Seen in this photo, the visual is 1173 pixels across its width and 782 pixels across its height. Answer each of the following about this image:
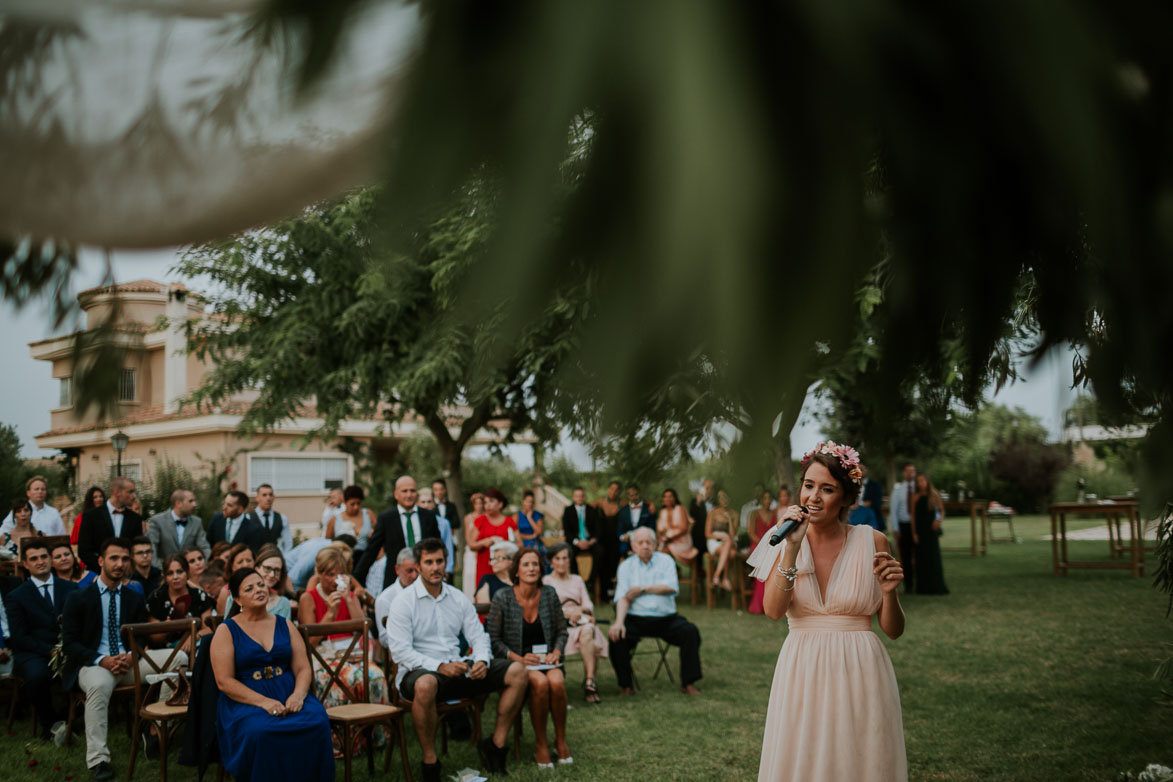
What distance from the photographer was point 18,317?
0.72 metres

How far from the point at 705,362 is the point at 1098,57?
22cm

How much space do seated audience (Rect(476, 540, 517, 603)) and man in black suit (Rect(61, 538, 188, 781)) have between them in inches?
110

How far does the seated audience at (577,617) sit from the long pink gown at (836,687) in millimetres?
4894

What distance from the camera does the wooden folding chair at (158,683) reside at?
7.52 metres

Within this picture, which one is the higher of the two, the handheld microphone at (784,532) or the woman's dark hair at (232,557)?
the handheld microphone at (784,532)

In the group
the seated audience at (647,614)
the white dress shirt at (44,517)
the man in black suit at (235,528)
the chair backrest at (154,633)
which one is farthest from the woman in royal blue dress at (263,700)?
the man in black suit at (235,528)

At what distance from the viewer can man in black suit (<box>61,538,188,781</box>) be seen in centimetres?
802

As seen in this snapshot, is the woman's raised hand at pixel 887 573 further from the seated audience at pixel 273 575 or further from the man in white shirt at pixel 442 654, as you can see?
the seated audience at pixel 273 575

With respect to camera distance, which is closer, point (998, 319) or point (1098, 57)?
point (1098, 57)

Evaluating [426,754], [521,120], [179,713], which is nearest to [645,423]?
[521,120]

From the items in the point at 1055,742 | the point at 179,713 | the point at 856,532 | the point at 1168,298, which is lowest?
the point at 1055,742

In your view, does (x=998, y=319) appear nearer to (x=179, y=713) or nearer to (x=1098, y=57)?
(x=1098, y=57)

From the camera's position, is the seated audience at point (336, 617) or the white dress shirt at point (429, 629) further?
the seated audience at point (336, 617)

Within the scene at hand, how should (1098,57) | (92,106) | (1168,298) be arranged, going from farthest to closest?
(92,106) → (1168,298) → (1098,57)
